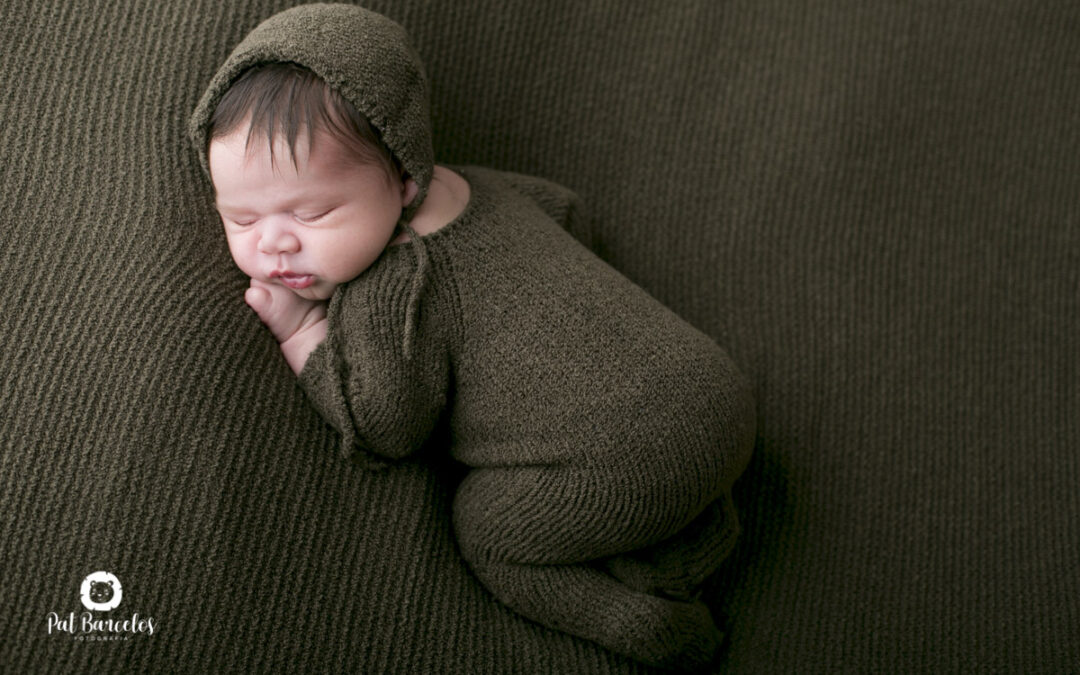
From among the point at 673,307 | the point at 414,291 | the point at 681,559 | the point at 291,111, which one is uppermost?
the point at 291,111

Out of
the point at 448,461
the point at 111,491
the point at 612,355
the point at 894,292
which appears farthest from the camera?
the point at 894,292

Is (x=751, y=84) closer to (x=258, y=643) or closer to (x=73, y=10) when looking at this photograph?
(x=73, y=10)

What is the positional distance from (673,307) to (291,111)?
67 centimetres

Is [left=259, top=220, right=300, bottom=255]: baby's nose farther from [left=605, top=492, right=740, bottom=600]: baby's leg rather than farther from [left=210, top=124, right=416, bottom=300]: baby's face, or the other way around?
[left=605, top=492, right=740, bottom=600]: baby's leg

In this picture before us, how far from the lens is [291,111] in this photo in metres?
0.89

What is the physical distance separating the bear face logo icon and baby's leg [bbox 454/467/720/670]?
1.30 ft

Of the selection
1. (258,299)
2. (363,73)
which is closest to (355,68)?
(363,73)

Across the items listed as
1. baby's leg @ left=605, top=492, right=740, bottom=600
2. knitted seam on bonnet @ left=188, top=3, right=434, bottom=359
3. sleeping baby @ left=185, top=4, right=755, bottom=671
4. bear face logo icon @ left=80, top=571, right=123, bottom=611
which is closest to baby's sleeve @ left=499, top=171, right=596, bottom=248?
sleeping baby @ left=185, top=4, right=755, bottom=671

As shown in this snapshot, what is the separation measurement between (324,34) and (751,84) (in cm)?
75

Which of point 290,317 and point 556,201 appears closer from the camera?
point 290,317

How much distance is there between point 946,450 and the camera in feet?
4.14

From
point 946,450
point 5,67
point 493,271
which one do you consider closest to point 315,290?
point 493,271

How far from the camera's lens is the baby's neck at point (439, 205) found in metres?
1.02

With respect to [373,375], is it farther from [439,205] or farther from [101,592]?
[101,592]
